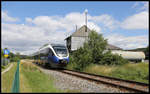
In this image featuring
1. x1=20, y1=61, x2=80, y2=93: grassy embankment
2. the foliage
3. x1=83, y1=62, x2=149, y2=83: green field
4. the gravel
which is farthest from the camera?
the foliage

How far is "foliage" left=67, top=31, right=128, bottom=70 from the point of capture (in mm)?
21656

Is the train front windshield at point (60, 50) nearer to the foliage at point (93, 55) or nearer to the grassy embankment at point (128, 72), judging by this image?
the foliage at point (93, 55)

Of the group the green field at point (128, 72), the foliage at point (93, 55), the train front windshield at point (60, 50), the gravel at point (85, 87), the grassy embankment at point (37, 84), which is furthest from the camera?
the foliage at point (93, 55)

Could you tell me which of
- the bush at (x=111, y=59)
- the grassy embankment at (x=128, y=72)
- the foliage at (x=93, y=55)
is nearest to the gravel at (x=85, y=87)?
the grassy embankment at (x=128, y=72)

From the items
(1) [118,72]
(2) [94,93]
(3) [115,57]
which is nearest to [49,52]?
(3) [115,57]

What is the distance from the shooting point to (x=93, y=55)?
23875 mm

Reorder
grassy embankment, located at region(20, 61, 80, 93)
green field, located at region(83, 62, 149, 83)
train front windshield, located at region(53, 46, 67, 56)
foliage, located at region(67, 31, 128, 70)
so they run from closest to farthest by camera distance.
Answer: grassy embankment, located at region(20, 61, 80, 93)
green field, located at region(83, 62, 149, 83)
train front windshield, located at region(53, 46, 67, 56)
foliage, located at region(67, 31, 128, 70)

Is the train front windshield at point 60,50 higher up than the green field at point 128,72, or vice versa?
the train front windshield at point 60,50

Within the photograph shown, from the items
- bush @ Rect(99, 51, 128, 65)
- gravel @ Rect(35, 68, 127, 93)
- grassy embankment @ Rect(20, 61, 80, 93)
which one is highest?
bush @ Rect(99, 51, 128, 65)

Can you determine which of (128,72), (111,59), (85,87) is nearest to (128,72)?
(128,72)

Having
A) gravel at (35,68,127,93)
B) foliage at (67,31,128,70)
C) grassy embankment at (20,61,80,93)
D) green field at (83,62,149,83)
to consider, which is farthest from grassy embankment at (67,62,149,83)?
grassy embankment at (20,61,80,93)

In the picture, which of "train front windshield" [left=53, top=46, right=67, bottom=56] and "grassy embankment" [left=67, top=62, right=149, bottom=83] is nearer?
"grassy embankment" [left=67, top=62, right=149, bottom=83]

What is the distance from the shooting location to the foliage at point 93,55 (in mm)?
21656

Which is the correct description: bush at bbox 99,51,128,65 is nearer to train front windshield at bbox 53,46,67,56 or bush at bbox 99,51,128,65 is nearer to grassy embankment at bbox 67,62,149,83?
grassy embankment at bbox 67,62,149,83
